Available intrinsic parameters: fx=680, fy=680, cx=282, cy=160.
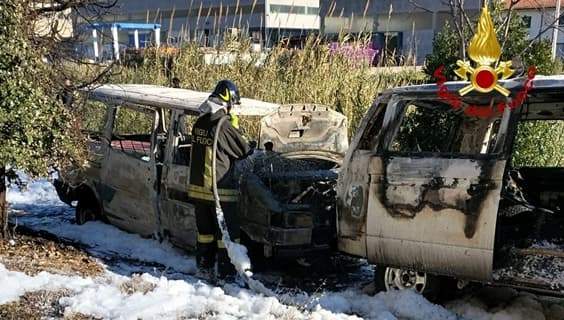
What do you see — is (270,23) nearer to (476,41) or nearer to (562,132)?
(562,132)

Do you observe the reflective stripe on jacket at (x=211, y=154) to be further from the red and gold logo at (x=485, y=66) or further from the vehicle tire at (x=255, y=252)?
the red and gold logo at (x=485, y=66)

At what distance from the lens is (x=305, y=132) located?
7.16 m

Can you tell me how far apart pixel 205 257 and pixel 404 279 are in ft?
6.15

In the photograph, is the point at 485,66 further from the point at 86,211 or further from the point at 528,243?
the point at 86,211

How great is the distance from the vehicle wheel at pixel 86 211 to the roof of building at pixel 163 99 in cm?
132

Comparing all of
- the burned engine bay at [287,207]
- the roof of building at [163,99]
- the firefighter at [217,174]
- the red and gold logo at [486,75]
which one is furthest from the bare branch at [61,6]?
the red and gold logo at [486,75]

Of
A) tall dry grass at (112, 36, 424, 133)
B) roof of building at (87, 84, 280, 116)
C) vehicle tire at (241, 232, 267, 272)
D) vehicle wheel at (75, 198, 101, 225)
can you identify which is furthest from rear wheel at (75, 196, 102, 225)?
tall dry grass at (112, 36, 424, 133)

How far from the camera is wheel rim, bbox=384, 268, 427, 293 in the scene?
5340mm

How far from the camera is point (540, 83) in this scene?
4.78 m

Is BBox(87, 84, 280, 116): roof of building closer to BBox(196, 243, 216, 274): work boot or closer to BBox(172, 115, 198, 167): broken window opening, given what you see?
BBox(172, 115, 198, 167): broken window opening

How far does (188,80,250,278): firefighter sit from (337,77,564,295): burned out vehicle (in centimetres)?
117

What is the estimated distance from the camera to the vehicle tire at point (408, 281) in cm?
530

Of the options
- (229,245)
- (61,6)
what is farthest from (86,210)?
(229,245)

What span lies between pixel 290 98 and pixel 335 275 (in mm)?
5762
